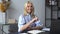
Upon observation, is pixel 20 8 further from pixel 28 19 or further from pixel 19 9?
pixel 28 19

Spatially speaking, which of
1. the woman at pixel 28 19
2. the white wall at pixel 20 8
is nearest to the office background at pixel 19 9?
the white wall at pixel 20 8

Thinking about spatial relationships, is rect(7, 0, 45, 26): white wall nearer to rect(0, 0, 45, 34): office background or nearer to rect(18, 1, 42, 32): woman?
rect(0, 0, 45, 34): office background

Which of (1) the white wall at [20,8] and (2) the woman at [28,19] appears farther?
(1) the white wall at [20,8]

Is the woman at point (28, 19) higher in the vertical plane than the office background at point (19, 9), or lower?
lower

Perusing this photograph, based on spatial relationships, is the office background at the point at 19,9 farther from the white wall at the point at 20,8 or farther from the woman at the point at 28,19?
the woman at the point at 28,19

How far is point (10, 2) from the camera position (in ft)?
13.2

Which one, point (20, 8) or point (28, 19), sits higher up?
point (20, 8)

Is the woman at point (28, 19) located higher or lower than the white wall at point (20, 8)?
lower

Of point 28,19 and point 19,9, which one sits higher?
point 19,9

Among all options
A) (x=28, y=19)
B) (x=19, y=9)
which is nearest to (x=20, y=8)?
(x=19, y=9)

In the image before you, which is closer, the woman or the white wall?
the woman

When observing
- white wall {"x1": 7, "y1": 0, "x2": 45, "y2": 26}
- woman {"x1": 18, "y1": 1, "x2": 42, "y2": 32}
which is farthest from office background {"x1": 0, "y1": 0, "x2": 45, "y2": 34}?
woman {"x1": 18, "y1": 1, "x2": 42, "y2": 32}

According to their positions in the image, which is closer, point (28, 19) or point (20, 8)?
point (28, 19)

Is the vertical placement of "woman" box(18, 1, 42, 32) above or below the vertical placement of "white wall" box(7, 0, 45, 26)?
below
